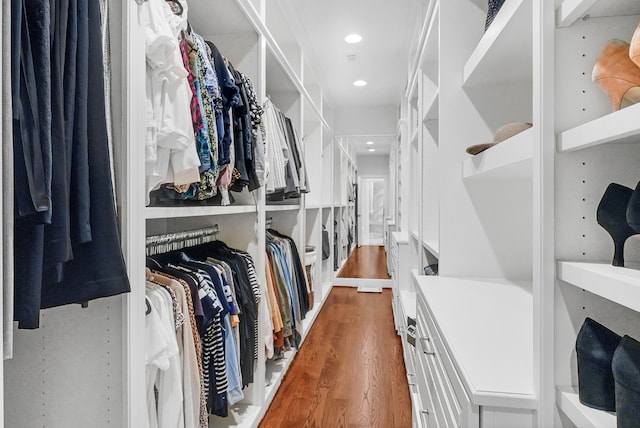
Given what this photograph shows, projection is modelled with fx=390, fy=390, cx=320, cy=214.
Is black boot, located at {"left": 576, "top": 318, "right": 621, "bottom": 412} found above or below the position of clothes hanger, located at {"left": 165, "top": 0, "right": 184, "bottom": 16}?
below

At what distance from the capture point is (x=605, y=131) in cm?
53

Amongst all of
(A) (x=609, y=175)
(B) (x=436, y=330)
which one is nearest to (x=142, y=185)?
(B) (x=436, y=330)

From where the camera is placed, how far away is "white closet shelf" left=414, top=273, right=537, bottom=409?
0.69m

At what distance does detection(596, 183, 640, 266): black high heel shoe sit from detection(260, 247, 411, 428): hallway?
169 cm

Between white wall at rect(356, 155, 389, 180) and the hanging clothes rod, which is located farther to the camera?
white wall at rect(356, 155, 389, 180)

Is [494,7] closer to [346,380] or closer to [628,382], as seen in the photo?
[628,382]

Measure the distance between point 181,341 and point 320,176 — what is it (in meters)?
2.73

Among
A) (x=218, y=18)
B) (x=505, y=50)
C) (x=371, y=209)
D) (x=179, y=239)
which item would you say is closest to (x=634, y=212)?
(x=505, y=50)

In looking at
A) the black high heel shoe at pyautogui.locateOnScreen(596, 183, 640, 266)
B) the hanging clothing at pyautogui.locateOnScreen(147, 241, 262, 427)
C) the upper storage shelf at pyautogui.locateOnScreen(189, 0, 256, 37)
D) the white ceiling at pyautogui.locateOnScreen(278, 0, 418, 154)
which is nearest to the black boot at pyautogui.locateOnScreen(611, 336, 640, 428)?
the black high heel shoe at pyautogui.locateOnScreen(596, 183, 640, 266)

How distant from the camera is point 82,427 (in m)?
0.95

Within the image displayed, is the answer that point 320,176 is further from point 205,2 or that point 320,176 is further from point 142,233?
point 142,233

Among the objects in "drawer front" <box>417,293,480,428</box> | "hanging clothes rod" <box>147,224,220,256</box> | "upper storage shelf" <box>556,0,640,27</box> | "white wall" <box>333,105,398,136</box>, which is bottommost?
"drawer front" <box>417,293,480,428</box>

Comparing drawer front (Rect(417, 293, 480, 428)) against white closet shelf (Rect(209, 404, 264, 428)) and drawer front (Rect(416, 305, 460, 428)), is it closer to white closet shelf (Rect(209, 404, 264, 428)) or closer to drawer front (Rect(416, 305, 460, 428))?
drawer front (Rect(416, 305, 460, 428))

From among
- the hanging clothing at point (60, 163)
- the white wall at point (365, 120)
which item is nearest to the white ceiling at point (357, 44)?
the white wall at point (365, 120)
